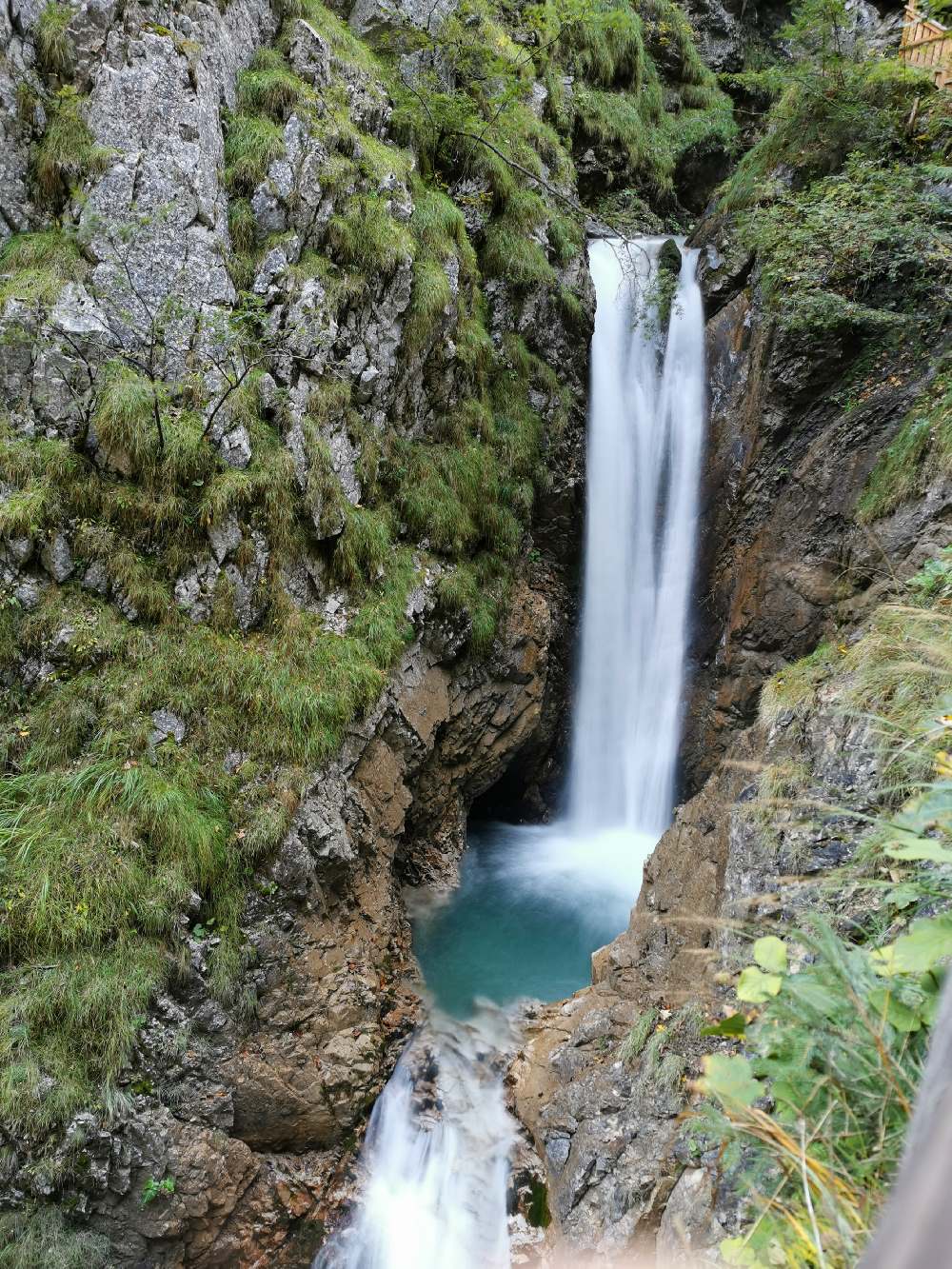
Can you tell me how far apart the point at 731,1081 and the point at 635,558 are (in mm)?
8093

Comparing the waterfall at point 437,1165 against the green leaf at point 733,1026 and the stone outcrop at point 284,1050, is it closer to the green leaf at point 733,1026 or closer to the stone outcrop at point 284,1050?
the stone outcrop at point 284,1050

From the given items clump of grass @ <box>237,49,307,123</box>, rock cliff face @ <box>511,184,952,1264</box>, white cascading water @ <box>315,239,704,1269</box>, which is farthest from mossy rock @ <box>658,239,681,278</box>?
clump of grass @ <box>237,49,307,123</box>

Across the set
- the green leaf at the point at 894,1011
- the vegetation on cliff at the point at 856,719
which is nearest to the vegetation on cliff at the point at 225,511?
the vegetation on cliff at the point at 856,719

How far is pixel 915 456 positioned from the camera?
18.6 ft

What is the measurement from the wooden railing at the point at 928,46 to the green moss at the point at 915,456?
378cm

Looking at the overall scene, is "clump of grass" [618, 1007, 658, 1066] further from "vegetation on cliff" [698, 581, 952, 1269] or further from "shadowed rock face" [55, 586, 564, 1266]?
"vegetation on cliff" [698, 581, 952, 1269]

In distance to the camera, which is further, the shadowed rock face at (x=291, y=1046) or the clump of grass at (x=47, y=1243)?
the shadowed rock face at (x=291, y=1046)

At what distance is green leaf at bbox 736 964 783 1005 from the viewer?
1479 mm

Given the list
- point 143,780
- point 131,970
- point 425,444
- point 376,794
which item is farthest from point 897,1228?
point 425,444

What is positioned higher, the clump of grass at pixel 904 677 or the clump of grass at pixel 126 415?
the clump of grass at pixel 126 415

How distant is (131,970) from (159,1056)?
1.82ft

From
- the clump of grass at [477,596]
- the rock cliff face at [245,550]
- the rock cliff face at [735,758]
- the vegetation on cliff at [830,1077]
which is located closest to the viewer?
the vegetation on cliff at [830,1077]

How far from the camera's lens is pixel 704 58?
13.6m

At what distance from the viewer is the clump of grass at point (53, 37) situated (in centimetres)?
571
